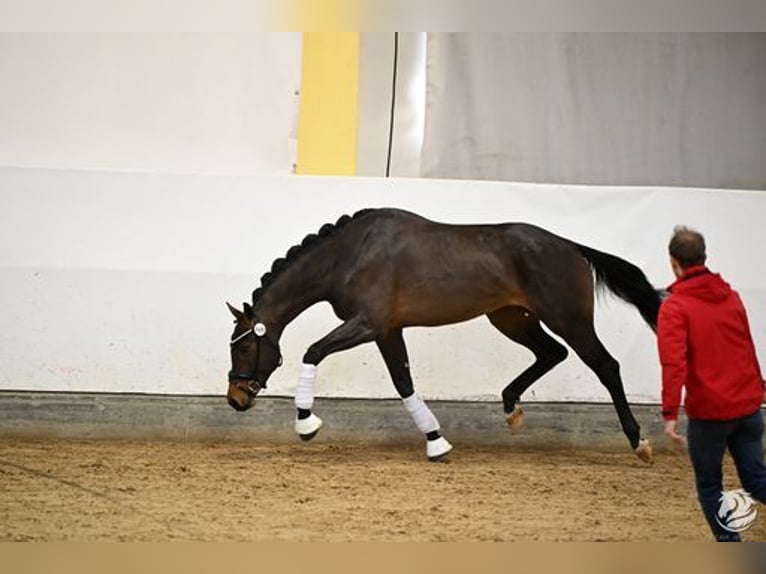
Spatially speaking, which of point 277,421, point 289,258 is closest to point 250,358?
point 289,258

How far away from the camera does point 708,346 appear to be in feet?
10.1

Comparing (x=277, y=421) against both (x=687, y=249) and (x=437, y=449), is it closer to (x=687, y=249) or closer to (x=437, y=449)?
(x=437, y=449)

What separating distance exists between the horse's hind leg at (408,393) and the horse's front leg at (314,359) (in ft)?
0.55

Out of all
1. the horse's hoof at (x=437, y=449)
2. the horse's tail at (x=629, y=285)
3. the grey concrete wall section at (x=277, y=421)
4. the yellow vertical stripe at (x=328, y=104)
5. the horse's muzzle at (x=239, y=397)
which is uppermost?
the yellow vertical stripe at (x=328, y=104)

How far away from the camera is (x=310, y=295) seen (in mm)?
4539

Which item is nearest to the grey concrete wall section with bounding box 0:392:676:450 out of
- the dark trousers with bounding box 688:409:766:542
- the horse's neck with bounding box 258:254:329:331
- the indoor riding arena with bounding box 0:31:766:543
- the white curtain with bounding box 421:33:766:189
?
the indoor riding arena with bounding box 0:31:766:543

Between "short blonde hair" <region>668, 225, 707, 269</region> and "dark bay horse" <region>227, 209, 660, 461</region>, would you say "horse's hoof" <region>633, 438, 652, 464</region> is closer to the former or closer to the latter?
"dark bay horse" <region>227, 209, 660, 461</region>

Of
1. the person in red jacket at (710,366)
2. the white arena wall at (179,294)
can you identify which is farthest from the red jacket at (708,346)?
the white arena wall at (179,294)

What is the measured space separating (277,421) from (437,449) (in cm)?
87

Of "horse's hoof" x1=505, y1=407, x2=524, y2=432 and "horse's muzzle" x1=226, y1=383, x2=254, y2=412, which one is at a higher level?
"horse's muzzle" x1=226, y1=383, x2=254, y2=412

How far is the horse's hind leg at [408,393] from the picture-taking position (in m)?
4.59

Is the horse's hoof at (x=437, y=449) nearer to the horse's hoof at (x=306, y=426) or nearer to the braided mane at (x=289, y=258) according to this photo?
the horse's hoof at (x=306, y=426)

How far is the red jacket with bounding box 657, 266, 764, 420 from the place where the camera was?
3064mm

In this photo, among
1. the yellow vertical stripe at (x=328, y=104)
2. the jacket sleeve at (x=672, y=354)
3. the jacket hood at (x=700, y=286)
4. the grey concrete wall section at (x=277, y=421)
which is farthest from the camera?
the yellow vertical stripe at (x=328, y=104)
